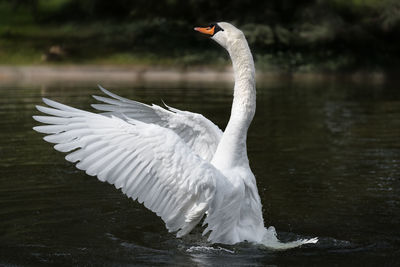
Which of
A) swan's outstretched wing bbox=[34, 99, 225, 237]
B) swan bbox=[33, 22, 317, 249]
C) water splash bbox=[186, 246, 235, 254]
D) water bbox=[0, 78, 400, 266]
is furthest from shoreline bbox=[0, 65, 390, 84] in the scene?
swan's outstretched wing bbox=[34, 99, 225, 237]

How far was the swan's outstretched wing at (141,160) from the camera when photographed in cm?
609

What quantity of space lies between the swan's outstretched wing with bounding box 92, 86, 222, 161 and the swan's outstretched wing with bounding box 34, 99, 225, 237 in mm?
1014

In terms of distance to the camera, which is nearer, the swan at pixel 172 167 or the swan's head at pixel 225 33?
the swan at pixel 172 167

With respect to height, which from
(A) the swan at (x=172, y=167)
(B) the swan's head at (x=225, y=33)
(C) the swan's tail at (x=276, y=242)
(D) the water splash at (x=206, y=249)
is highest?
(B) the swan's head at (x=225, y=33)

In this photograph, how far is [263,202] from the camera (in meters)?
8.55

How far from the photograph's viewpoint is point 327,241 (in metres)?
6.91

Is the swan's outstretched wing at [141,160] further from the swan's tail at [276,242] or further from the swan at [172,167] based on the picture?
the swan's tail at [276,242]

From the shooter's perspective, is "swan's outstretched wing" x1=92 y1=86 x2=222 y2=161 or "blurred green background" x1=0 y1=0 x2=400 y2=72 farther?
"blurred green background" x1=0 y1=0 x2=400 y2=72

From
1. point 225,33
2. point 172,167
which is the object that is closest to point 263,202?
point 225,33

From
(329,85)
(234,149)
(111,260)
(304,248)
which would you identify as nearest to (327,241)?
(304,248)

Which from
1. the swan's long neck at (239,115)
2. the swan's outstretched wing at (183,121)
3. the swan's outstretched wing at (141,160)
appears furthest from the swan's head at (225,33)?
the swan's outstretched wing at (141,160)

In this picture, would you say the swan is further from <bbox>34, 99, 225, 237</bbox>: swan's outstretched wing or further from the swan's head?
the swan's head

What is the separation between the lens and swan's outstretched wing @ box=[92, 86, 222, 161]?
734 cm

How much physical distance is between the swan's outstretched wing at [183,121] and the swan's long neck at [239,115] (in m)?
0.81
